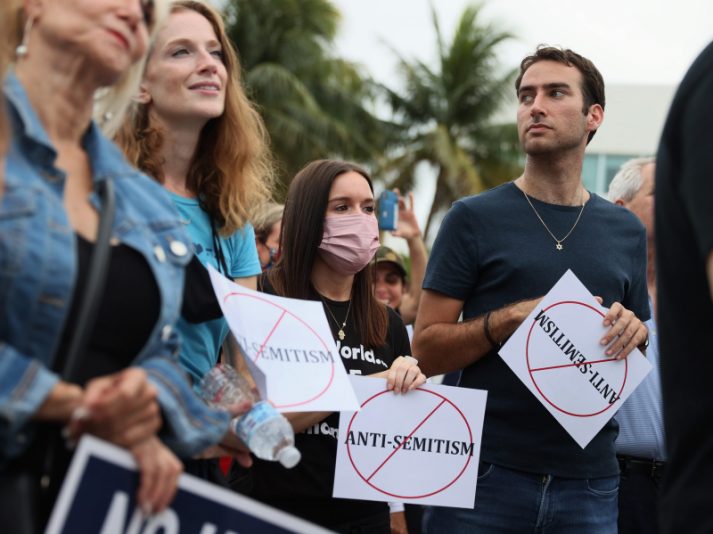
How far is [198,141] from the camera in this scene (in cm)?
327

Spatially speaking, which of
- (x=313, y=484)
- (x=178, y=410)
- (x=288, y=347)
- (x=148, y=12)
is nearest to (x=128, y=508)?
(x=178, y=410)

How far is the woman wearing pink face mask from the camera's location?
11.7ft

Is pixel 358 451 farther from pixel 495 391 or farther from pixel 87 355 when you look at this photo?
pixel 87 355

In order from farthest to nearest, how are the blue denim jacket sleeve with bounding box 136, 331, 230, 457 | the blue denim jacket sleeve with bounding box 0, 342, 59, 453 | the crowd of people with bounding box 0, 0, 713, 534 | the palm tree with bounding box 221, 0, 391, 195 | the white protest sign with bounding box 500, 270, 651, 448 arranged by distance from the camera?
the palm tree with bounding box 221, 0, 391, 195, the white protest sign with bounding box 500, 270, 651, 448, the blue denim jacket sleeve with bounding box 136, 331, 230, 457, the crowd of people with bounding box 0, 0, 713, 534, the blue denim jacket sleeve with bounding box 0, 342, 59, 453

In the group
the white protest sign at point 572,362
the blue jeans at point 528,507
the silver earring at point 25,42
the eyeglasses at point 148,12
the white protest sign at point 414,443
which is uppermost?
the eyeglasses at point 148,12

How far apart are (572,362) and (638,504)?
3.19ft

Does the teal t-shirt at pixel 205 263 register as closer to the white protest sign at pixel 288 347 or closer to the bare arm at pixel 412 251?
the white protest sign at pixel 288 347

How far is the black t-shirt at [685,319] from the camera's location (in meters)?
1.82

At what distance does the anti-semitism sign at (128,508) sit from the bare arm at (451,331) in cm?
164

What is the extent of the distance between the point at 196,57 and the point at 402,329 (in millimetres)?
1472

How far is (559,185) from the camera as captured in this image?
4125 mm

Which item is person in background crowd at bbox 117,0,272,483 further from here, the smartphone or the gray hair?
the smartphone

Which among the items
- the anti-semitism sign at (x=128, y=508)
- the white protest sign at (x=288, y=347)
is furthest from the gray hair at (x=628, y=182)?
the anti-semitism sign at (x=128, y=508)

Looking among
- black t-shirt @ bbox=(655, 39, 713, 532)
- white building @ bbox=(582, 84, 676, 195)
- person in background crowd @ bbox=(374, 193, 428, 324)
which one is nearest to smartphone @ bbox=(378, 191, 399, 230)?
person in background crowd @ bbox=(374, 193, 428, 324)
